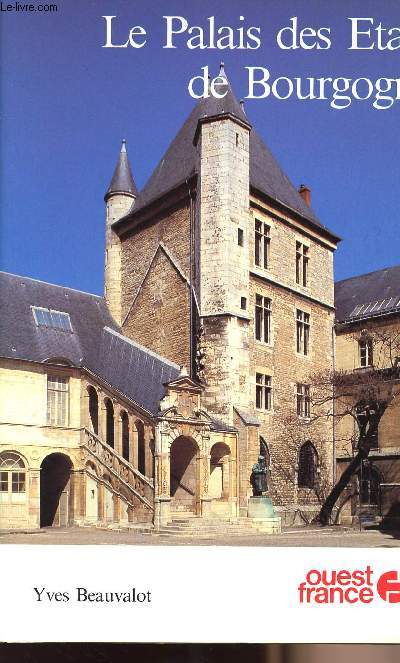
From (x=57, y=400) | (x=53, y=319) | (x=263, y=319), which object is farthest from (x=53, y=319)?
(x=263, y=319)

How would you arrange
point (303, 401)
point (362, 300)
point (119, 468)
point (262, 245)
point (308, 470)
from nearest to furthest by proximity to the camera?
point (119, 468)
point (262, 245)
point (303, 401)
point (308, 470)
point (362, 300)

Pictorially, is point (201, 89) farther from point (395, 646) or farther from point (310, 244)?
point (310, 244)

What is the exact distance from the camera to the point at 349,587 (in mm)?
6074

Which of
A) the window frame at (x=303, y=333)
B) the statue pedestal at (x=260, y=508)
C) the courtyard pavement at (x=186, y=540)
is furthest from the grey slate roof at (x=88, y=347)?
the courtyard pavement at (x=186, y=540)

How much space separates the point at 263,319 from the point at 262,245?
1.31 m

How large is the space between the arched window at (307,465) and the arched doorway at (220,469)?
85.6 inches

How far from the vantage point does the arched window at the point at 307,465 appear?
44.5ft

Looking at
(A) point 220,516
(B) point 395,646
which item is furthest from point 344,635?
(A) point 220,516

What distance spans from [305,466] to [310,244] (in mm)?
4059

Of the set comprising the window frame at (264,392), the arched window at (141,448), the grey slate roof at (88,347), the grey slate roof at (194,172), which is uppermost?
the grey slate roof at (194,172)

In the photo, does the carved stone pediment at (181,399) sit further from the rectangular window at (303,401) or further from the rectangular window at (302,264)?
the rectangular window at (302,264)

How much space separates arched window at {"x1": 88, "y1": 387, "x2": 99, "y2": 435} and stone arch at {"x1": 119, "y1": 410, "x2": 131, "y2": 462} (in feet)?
1.22

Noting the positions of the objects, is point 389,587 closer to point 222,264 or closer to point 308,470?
point 222,264

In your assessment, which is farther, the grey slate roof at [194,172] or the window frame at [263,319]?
the window frame at [263,319]
